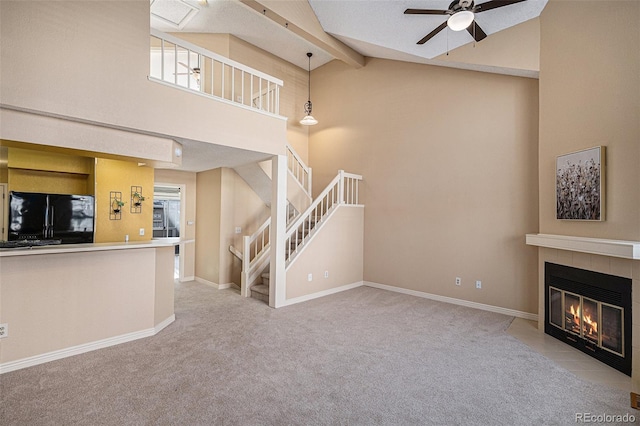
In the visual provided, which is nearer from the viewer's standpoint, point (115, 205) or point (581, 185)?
point (581, 185)

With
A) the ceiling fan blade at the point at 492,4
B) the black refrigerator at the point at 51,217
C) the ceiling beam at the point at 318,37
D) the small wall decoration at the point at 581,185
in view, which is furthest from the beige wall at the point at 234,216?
the small wall decoration at the point at 581,185

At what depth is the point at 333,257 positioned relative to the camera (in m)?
5.83

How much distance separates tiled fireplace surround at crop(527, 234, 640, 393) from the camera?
273 cm

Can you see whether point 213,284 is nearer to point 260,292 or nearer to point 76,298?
point 260,292

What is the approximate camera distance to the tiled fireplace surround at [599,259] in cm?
273

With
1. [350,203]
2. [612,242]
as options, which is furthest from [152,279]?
[612,242]

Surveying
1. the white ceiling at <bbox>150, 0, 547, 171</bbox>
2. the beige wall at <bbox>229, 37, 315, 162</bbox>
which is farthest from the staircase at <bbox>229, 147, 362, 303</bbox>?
the white ceiling at <bbox>150, 0, 547, 171</bbox>

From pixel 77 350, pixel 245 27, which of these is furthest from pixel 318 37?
pixel 77 350

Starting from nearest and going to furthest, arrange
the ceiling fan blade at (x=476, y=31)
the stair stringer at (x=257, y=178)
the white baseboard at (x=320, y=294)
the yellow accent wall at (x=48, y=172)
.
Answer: the ceiling fan blade at (x=476, y=31) < the yellow accent wall at (x=48, y=172) < the white baseboard at (x=320, y=294) < the stair stringer at (x=257, y=178)

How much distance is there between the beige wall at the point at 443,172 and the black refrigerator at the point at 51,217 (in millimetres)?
4820

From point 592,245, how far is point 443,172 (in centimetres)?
261

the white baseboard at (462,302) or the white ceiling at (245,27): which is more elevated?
the white ceiling at (245,27)

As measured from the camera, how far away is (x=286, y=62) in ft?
24.4

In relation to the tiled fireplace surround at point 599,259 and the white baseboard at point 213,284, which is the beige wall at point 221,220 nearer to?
the white baseboard at point 213,284
